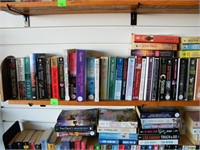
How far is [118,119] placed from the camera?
1180 millimetres

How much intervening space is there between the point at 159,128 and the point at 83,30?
0.78 m

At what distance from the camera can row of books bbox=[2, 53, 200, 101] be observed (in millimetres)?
1079

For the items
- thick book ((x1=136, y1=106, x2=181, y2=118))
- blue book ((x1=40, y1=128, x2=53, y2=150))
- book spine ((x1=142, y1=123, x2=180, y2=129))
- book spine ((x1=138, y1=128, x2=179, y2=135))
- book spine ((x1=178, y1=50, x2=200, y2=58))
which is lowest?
blue book ((x1=40, y1=128, x2=53, y2=150))

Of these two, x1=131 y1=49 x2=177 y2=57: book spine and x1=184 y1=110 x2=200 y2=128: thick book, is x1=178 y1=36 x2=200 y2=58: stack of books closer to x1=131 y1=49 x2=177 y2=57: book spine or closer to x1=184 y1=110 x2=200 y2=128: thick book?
x1=131 y1=49 x2=177 y2=57: book spine

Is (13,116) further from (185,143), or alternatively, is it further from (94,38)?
(185,143)

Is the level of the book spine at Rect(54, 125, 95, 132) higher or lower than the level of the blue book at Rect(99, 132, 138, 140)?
higher

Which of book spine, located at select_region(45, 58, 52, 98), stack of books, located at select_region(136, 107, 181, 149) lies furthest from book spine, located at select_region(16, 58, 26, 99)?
stack of books, located at select_region(136, 107, 181, 149)

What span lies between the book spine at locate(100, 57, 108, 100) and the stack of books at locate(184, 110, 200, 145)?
0.56 meters

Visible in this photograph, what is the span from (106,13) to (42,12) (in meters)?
0.41

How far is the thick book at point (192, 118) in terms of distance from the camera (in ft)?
3.80

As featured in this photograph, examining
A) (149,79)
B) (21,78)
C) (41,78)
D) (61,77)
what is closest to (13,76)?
(21,78)

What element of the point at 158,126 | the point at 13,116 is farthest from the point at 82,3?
the point at 13,116

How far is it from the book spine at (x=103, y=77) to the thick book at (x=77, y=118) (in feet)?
0.57

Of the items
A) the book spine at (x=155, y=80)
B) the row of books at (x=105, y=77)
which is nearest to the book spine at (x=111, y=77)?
the row of books at (x=105, y=77)
